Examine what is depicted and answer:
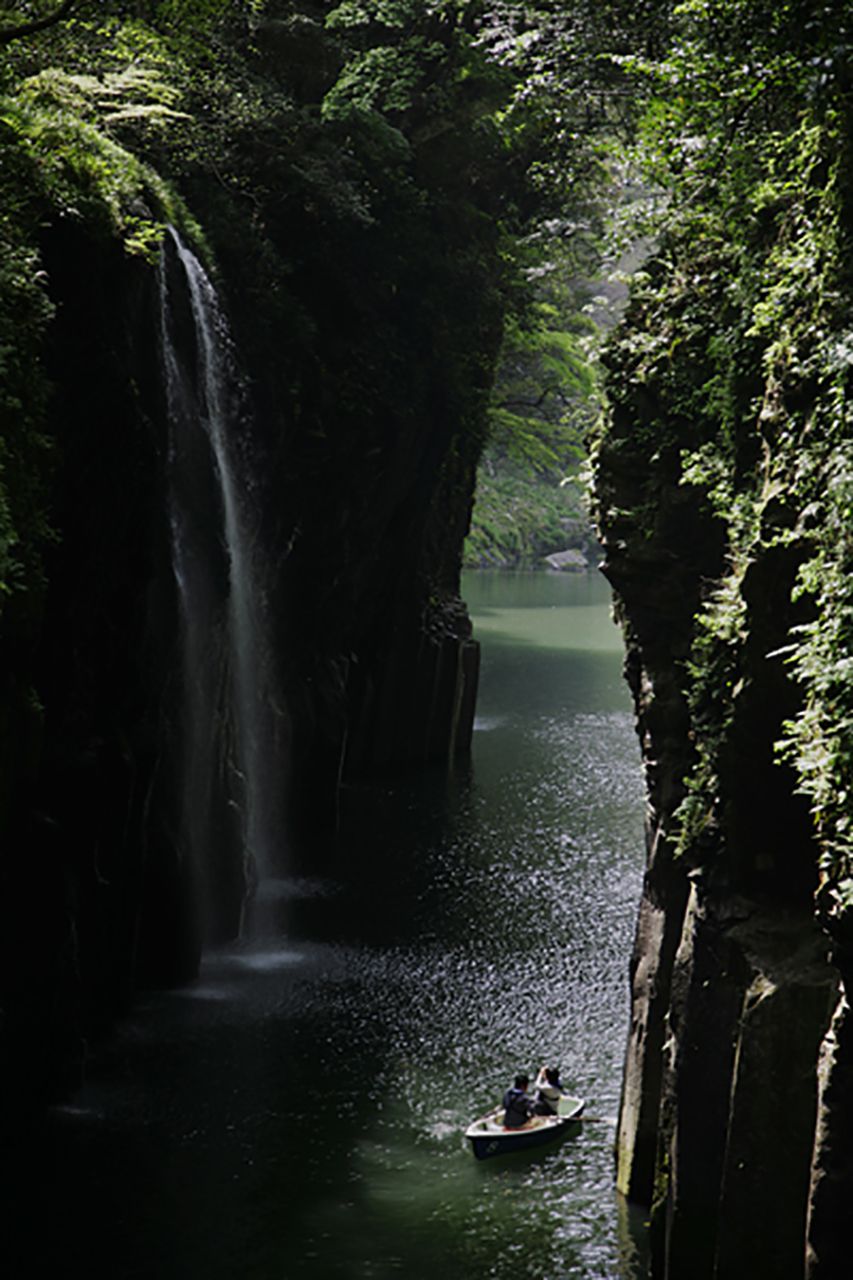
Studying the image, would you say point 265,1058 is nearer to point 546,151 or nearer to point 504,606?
point 546,151

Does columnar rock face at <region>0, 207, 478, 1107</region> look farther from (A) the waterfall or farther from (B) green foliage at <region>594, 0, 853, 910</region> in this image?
(B) green foliage at <region>594, 0, 853, 910</region>

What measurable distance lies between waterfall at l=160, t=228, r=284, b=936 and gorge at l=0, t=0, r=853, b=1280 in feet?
0.28

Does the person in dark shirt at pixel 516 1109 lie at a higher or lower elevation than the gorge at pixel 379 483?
lower

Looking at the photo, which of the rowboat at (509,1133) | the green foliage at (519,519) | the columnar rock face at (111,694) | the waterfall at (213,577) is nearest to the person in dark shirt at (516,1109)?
the rowboat at (509,1133)

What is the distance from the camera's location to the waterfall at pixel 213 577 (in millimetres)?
21844

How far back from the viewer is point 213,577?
22078 mm

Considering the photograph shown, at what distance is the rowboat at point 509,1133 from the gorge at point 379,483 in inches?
35.7

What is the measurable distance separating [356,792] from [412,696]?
412 centimetres

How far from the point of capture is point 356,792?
112 ft

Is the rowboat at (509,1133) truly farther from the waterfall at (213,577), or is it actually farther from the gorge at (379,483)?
the waterfall at (213,577)

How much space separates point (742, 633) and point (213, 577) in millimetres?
11511

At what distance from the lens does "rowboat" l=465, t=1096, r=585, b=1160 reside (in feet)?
50.6

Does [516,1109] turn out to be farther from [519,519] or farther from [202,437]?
[519,519]

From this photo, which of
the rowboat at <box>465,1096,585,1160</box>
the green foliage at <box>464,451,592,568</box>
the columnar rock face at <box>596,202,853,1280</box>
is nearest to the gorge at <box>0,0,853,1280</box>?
the columnar rock face at <box>596,202,853,1280</box>
